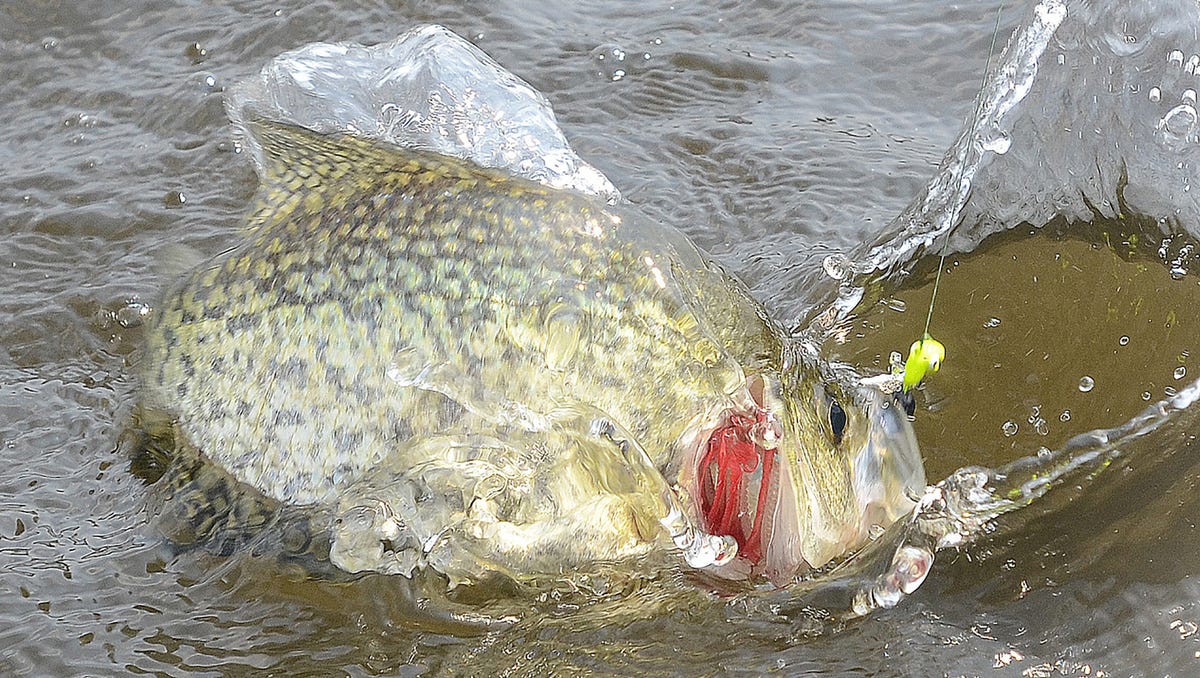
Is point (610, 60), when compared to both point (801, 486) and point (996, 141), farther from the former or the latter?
point (801, 486)

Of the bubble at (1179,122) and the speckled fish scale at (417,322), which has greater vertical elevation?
the bubble at (1179,122)

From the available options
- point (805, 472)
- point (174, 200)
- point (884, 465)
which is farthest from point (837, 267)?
point (174, 200)

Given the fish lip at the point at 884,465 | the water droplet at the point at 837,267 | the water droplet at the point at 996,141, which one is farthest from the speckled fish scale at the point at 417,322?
the water droplet at the point at 996,141

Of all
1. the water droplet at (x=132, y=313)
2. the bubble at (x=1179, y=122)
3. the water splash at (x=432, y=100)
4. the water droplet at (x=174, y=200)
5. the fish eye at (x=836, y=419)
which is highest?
the bubble at (x=1179, y=122)

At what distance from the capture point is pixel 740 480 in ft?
9.39

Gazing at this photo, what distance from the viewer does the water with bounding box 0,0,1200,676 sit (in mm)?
2889

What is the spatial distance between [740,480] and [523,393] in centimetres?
50

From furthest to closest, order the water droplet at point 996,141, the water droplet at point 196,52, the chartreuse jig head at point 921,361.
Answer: the water droplet at point 196,52, the water droplet at point 996,141, the chartreuse jig head at point 921,361

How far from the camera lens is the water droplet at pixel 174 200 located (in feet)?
16.2

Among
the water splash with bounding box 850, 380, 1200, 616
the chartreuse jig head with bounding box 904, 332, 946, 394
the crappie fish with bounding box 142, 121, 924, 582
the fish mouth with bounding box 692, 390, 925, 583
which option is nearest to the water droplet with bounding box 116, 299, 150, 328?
the crappie fish with bounding box 142, 121, 924, 582

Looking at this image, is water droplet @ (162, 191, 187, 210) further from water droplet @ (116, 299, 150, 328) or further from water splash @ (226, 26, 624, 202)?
water splash @ (226, 26, 624, 202)

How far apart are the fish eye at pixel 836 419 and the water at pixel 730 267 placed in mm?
396

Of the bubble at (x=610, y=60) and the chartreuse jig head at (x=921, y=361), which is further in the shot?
the bubble at (x=610, y=60)

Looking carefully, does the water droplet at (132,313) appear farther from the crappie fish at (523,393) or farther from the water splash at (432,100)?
the crappie fish at (523,393)
